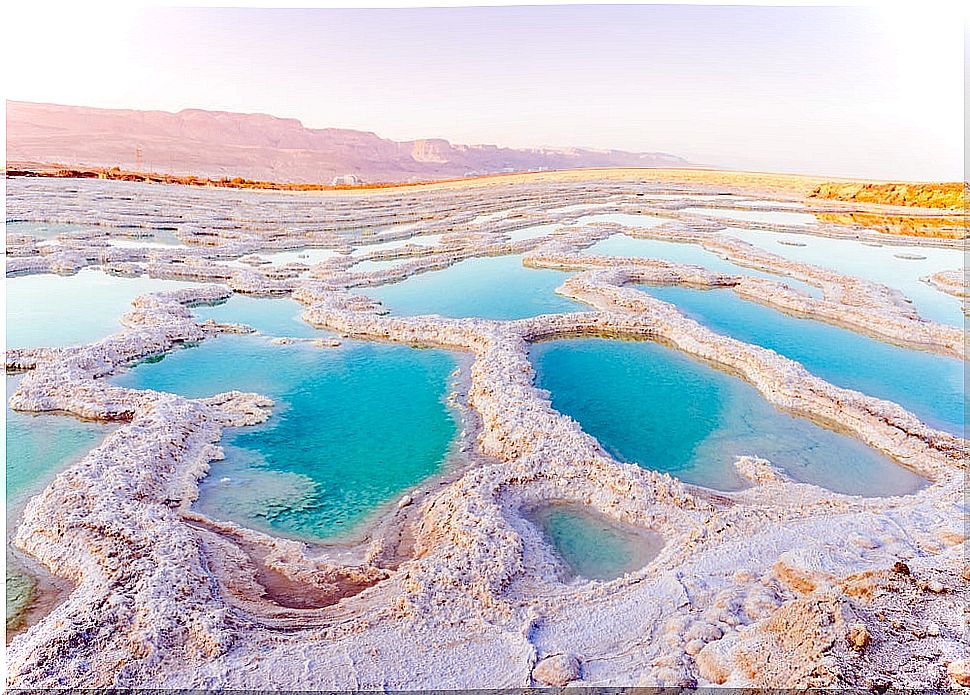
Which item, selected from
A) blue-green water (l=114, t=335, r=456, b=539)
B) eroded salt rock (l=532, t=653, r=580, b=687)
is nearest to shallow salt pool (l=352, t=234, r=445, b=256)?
blue-green water (l=114, t=335, r=456, b=539)

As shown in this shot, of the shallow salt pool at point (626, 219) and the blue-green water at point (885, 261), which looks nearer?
the blue-green water at point (885, 261)

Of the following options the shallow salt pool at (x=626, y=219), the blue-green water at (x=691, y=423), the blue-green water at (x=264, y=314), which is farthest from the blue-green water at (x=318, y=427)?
the shallow salt pool at (x=626, y=219)

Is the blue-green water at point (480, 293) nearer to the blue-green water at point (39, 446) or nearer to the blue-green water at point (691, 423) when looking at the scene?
the blue-green water at point (691, 423)

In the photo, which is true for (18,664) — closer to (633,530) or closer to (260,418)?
(260,418)

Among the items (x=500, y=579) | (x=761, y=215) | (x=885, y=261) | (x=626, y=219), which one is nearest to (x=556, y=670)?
(x=500, y=579)

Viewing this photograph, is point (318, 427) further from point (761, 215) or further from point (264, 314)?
point (761, 215)

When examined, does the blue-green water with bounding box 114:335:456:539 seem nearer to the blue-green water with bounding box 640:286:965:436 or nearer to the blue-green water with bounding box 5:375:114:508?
the blue-green water with bounding box 5:375:114:508

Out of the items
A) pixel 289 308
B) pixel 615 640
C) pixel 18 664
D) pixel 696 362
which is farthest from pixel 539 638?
pixel 289 308
